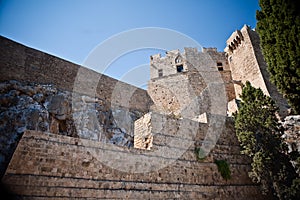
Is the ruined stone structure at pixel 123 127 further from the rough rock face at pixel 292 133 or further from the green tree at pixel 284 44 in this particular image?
the green tree at pixel 284 44

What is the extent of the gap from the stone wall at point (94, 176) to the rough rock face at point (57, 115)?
4139 millimetres

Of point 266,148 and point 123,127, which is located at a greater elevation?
point 123,127

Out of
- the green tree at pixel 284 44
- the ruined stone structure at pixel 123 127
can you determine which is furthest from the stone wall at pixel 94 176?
the green tree at pixel 284 44

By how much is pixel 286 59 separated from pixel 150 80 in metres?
14.5

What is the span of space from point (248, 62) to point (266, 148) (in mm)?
10539

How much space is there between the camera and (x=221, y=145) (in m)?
8.83

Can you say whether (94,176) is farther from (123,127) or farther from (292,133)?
(123,127)

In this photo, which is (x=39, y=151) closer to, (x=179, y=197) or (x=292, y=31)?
(x=179, y=197)

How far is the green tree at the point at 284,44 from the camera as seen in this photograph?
691 centimetres

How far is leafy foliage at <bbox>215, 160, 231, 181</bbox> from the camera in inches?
319

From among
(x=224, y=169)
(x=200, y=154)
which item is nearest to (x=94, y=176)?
(x=200, y=154)

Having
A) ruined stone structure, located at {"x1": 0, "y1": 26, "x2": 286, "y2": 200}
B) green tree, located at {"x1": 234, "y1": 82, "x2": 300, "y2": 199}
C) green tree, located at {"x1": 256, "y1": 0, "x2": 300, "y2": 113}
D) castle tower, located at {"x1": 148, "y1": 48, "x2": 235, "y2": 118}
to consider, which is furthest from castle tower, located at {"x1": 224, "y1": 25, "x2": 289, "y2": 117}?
green tree, located at {"x1": 256, "y1": 0, "x2": 300, "y2": 113}

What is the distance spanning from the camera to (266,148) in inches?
303

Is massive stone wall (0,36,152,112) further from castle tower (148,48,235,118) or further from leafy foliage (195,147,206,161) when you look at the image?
leafy foliage (195,147,206,161)
